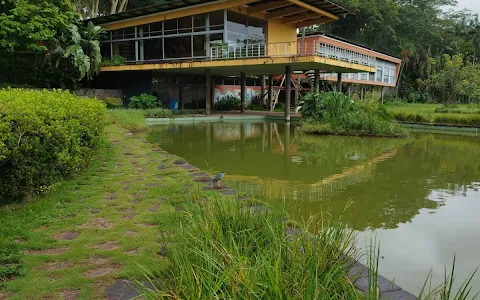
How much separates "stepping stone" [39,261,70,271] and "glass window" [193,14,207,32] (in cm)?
1935

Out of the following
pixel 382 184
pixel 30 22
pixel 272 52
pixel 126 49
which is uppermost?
pixel 30 22

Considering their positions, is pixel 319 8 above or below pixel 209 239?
above

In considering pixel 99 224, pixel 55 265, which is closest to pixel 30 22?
pixel 99 224

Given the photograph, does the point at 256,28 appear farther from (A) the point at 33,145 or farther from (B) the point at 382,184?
(A) the point at 33,145

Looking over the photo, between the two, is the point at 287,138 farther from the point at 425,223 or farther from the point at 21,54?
the point at 21,54

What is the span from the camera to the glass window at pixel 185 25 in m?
21.4

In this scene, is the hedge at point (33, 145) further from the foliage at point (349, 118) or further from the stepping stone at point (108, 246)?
the foliage at point (349, 118)

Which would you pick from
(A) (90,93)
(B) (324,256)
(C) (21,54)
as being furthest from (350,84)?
(B) (324,256)

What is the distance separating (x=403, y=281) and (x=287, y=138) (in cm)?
980

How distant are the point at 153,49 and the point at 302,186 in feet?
62.1

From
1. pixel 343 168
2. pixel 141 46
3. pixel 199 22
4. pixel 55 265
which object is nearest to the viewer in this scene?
pixel 55 265

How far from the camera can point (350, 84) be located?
107 feet

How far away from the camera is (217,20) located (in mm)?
20656

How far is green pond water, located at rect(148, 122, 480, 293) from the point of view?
12.5 feet
